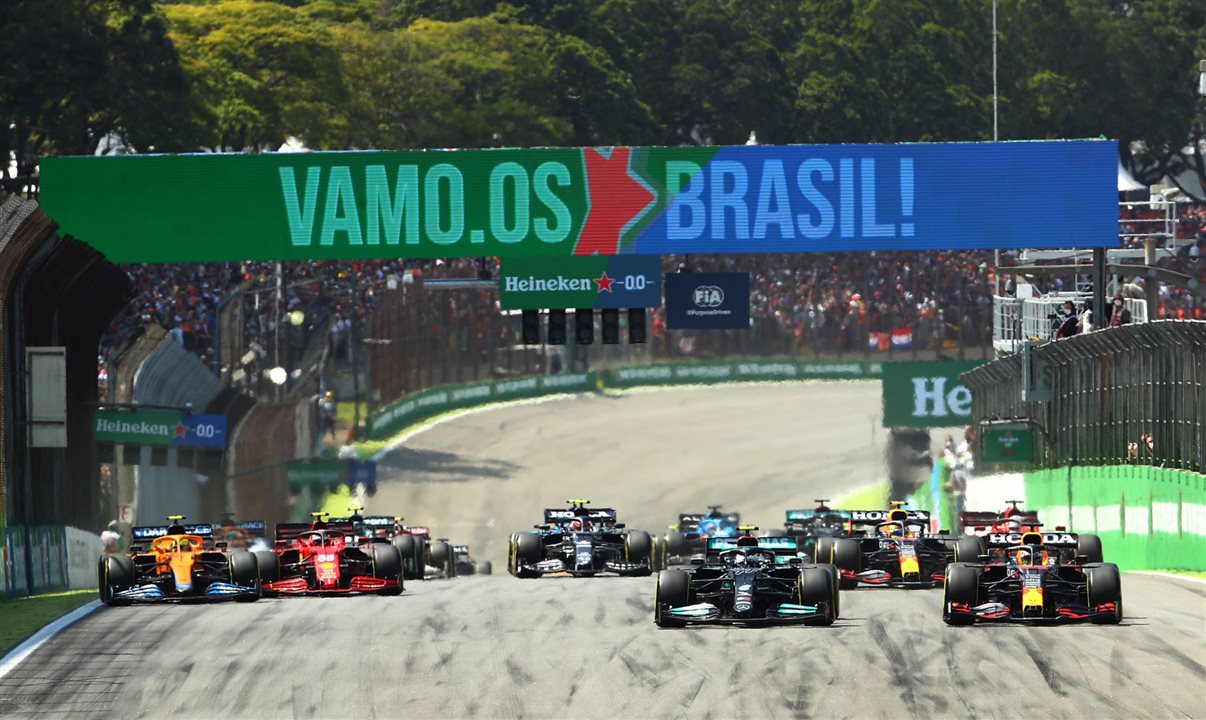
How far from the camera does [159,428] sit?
126 feet

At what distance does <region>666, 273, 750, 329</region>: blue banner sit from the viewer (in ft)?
129

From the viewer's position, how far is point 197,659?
77.3 ft

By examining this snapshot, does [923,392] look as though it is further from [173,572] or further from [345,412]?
[173,572]

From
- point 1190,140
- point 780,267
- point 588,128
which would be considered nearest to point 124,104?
point 780,267

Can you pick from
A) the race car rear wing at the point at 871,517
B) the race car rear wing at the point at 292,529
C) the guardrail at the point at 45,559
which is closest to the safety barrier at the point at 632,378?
the guardrail at the point at 45,559

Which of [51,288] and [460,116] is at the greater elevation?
[460,116]

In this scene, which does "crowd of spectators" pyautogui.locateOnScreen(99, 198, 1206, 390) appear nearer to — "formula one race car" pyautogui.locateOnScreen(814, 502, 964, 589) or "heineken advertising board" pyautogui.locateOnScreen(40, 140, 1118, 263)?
"heineken advertising board" pyautogui.locateOnScreen(40, 140, 1118, 263)

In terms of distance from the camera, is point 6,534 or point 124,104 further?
point 124,104

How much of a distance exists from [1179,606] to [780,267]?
4308cm

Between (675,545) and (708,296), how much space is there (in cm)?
638

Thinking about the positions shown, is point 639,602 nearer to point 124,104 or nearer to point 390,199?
point 390,199

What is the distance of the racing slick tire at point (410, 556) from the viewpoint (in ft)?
108

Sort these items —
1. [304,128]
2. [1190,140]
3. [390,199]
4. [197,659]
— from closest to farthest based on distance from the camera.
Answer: [197,659] < [390,199] < [304,128] < [1190,140]

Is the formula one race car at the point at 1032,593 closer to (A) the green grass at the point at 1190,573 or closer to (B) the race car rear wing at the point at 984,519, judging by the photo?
(A) the green grass at the point at 1190,573
